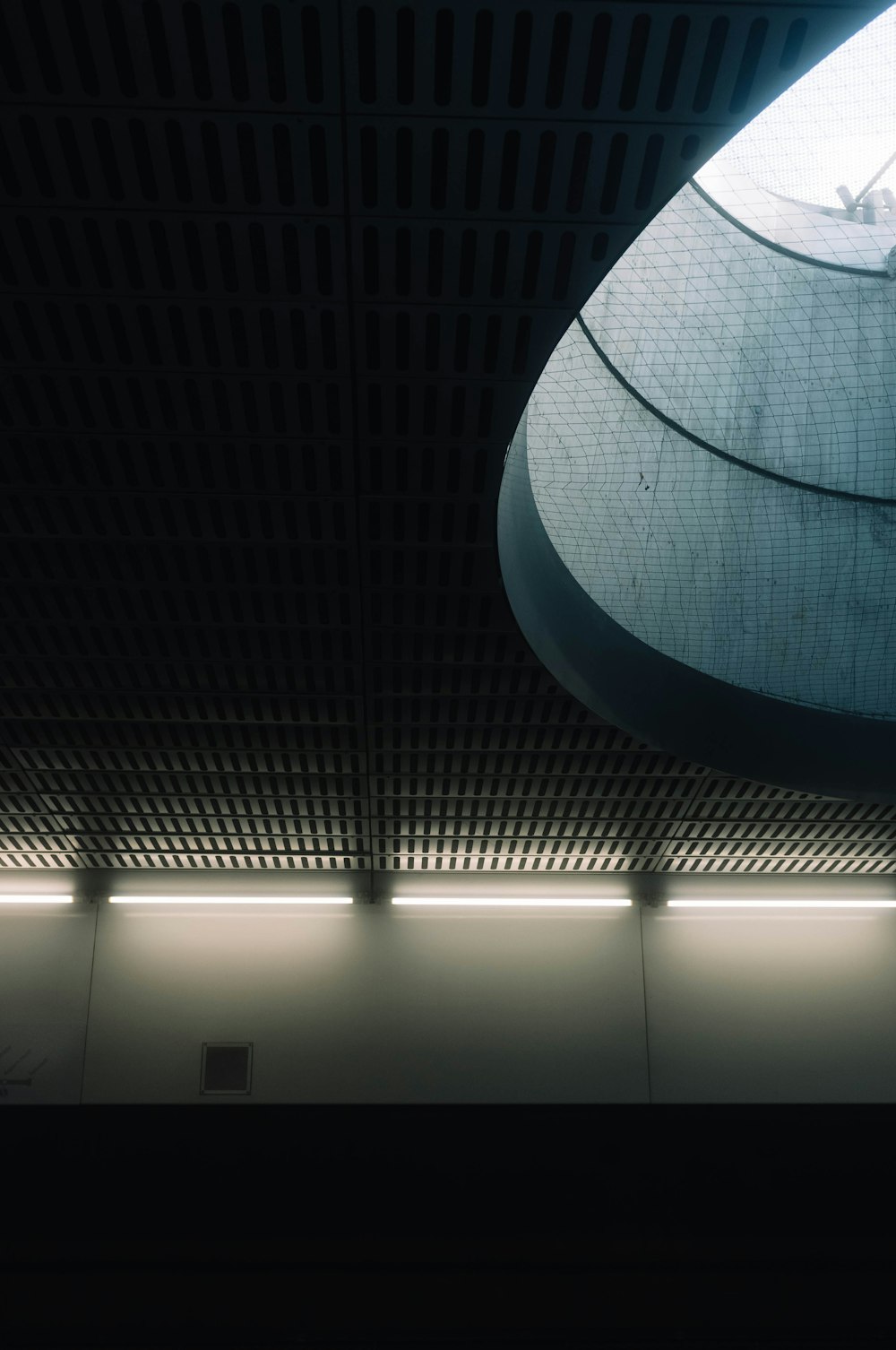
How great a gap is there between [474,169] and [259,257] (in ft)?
2.80

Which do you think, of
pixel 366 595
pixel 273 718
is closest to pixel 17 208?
pixel 366 595

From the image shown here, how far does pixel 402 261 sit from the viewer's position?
412 centimetres

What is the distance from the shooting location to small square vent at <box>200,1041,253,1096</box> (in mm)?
8688

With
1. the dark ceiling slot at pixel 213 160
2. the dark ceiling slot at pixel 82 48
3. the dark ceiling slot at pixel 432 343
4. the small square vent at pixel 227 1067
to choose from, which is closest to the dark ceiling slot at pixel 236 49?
the dark ceiling slot at pixel 213 160

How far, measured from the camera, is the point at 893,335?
725 cm

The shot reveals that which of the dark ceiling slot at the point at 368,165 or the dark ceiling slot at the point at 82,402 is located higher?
the dark ceiling slot at the point at 368,165

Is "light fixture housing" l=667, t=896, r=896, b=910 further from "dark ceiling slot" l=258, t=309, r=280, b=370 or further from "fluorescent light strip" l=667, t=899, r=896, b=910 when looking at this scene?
"dark ceiling slot" l=258, t=309, r=280, b=370

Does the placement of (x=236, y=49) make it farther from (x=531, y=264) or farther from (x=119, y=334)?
(x=119, y=334)

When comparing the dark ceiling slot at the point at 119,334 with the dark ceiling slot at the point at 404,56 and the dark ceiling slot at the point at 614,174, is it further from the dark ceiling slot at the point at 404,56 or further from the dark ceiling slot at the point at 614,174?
the dark ceiling slot at the point at 614,174

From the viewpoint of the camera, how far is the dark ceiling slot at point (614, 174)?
146 inches

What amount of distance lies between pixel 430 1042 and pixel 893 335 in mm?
5982

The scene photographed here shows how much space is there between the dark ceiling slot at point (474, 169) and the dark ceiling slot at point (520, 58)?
0.15m

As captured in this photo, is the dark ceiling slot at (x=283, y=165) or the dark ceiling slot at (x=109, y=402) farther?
the dark ceiling slot at (x=109, y=402)

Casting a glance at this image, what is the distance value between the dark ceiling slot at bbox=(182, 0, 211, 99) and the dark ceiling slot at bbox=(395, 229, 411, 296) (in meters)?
0.77
